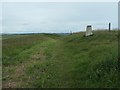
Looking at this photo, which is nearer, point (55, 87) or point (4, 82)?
point (55, 87)

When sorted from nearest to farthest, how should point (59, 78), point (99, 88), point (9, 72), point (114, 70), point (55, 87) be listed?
1. point (99, 88)
2. point (55, 87)
3. point (114, 70)
4. point (59, 78)
5. point (9, 72)

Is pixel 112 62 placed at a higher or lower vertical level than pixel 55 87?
higher

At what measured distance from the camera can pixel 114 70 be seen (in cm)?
1238

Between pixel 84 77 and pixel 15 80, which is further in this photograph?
pixel 15 80

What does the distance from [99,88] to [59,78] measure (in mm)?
2826

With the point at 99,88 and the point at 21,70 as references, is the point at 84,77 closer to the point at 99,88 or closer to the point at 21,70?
the point at 99,88

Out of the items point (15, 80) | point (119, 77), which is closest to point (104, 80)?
point (119, 77)

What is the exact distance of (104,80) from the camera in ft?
38.2

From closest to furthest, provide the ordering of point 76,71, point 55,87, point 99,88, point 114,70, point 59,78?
point 99,88
point 55,87
point 114,70
point 59,78
point 76,71

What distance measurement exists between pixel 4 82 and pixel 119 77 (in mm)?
5178

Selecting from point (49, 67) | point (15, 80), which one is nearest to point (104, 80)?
point (15, 80)

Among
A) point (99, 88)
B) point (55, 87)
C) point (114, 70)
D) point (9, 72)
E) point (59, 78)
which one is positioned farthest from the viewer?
point (9, 72)

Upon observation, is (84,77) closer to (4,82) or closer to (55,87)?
(55,87)

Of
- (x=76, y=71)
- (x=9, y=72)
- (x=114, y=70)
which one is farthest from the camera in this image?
(x=9, y=72)
